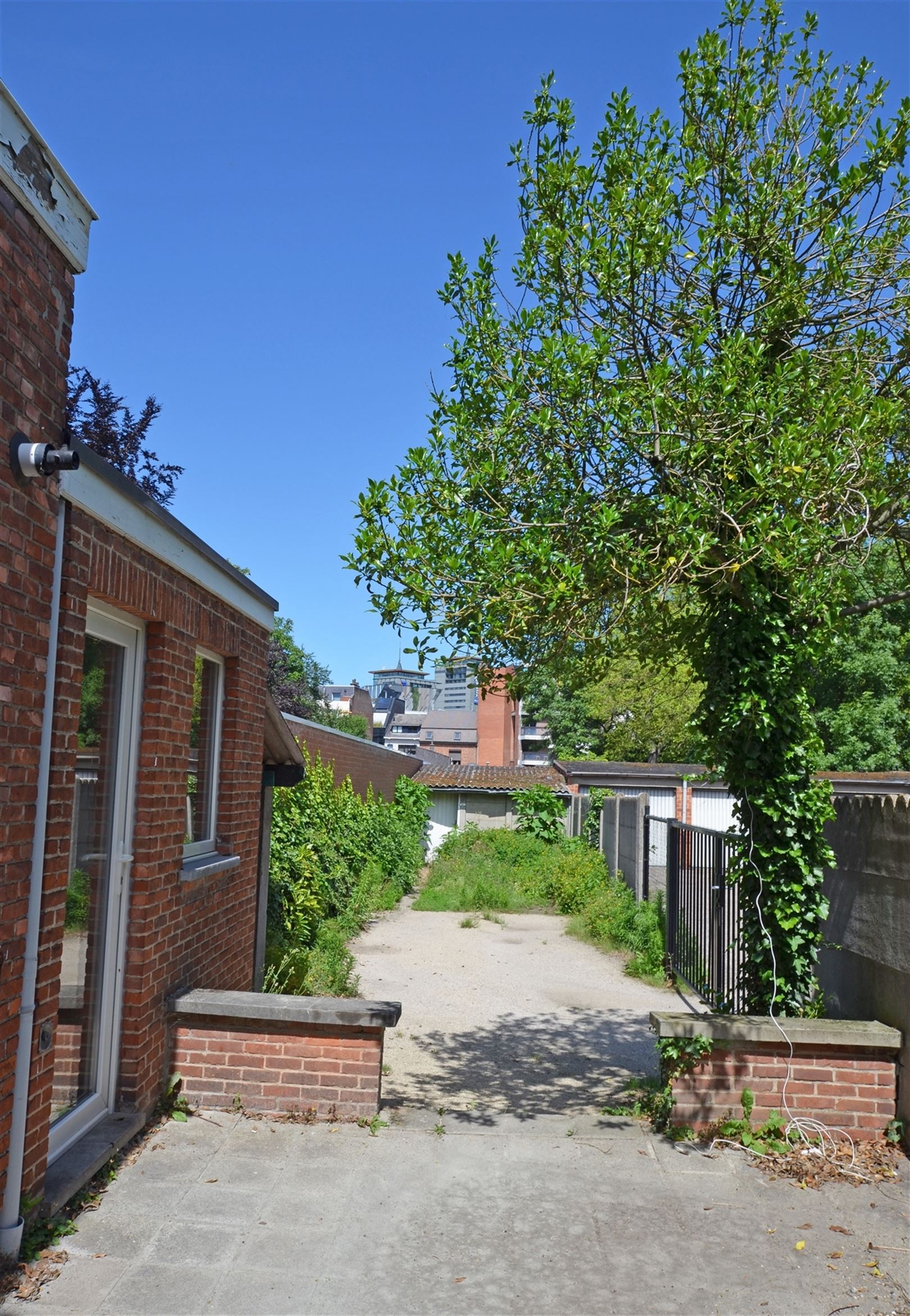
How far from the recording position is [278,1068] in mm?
5574

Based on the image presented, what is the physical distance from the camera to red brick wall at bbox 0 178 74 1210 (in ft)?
12.0

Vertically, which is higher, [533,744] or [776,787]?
[533,744]

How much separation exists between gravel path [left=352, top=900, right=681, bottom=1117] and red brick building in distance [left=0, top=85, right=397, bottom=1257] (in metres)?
1.56

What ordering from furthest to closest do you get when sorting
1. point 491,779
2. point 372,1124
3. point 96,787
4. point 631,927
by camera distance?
point 491,779 → point 631,927 → point 372,1124 → point 96,787

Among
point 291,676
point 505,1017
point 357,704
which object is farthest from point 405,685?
point 505,1017

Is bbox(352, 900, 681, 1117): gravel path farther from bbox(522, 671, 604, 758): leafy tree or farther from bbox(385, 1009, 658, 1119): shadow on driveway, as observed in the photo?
bbox(522, 671, 604, 758): leafy tree

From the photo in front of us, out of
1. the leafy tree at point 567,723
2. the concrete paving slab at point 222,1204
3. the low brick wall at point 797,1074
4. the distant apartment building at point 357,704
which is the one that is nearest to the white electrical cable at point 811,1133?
the low brick wall at point 797,1074

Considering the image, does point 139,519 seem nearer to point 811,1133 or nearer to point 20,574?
point 20,574

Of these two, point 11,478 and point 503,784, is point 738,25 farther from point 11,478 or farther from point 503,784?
point 503,784

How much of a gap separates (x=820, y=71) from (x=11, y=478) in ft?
17.7

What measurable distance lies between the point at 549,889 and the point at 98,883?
14446mm

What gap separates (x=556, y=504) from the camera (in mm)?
5988

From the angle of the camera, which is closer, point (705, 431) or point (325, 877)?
point (705, 431)

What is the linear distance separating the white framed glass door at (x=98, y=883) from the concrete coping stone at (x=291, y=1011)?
53cm
